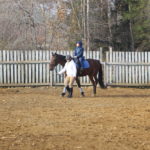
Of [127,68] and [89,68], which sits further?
[127,68]

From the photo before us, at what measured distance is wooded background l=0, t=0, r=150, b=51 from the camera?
32125 mm

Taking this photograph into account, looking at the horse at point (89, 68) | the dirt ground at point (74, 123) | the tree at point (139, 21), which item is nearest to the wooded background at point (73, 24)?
the tree at point (139, 21)

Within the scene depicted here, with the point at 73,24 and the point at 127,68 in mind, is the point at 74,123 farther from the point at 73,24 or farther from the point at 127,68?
the point at 73,24

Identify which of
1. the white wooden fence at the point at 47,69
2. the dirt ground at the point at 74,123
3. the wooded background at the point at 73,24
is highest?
the wooded background at the point at 73,24

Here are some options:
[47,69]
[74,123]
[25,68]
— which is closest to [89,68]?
[47,69]

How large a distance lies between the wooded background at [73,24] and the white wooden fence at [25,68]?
8.87 metres

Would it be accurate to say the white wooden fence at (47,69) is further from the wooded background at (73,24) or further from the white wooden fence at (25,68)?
the wooded background at (73,24)

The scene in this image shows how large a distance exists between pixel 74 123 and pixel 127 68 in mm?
11687

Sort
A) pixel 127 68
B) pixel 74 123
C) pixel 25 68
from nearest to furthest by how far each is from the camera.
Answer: pixel 74 123
pixel 25 68
pixel 127 68

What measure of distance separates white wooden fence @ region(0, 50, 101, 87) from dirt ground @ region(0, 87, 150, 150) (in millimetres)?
4962

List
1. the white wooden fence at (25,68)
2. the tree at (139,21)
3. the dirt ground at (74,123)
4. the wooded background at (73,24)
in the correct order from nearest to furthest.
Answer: the dirt ground at (74,123)
the white wooden fence at (25,68)
the wooded background at (73,24)
the tree at (139,21)

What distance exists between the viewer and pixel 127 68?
74.0ft

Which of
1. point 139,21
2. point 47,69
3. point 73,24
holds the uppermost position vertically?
Answer: point 139,21

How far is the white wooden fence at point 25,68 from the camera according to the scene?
73.1 feet
